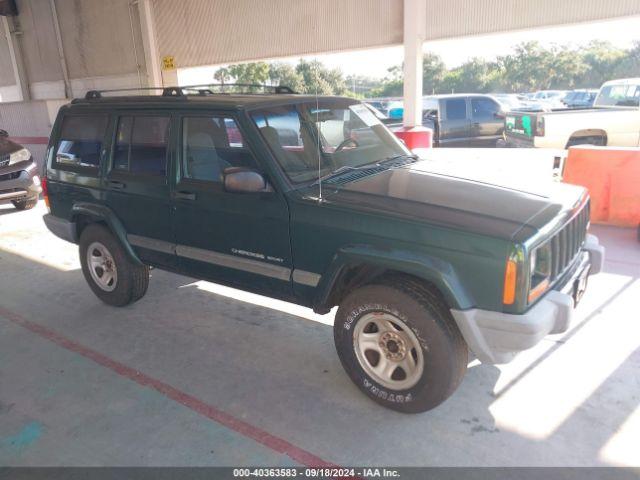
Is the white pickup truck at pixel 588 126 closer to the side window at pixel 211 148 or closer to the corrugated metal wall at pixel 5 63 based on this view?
the side window at pixel 211 148

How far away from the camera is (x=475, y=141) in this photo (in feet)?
45.4

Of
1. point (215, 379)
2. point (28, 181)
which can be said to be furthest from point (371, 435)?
point (28, 181)

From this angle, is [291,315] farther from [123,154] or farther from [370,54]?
[370,54]

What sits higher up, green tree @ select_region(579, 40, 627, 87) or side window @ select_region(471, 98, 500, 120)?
green tree @ select_region(579, 40, 627, 87)

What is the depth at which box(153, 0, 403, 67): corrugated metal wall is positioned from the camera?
10.5m

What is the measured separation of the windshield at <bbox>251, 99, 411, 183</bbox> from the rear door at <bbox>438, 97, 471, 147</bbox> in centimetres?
965

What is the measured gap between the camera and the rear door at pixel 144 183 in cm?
402

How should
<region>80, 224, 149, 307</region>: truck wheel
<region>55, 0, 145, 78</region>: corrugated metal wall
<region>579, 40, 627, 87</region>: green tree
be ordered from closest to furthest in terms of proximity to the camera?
1. <region>80, 224, 149, 307</region>: truck wheel
2. <region>55, 0, 145, 78</region>: corrugated metal wall
3. <region>579, 40, 627, 87</region>: green tree

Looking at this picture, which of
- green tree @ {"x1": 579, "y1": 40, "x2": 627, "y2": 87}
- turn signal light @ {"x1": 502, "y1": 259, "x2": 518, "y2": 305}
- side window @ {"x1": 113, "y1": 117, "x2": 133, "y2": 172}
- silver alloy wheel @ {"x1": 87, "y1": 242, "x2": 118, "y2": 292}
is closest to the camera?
turn signal light @ {"x1": 502, "y1": 259, "x2": 518, "y2": 305}

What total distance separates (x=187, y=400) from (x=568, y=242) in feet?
8.78

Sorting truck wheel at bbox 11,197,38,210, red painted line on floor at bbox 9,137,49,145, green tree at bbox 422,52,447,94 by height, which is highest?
green tree at bbox 422,52,447,94

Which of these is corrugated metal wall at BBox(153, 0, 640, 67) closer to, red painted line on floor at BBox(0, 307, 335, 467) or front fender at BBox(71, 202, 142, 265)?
front fender at BBox(71, 202, 142, 265)

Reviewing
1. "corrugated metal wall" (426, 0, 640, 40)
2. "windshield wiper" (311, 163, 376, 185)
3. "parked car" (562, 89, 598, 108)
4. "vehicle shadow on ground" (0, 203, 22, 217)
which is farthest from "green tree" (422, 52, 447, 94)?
"windshield wiper" (311, 163, 376, 185)

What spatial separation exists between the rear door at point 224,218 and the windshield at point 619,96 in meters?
10.9
